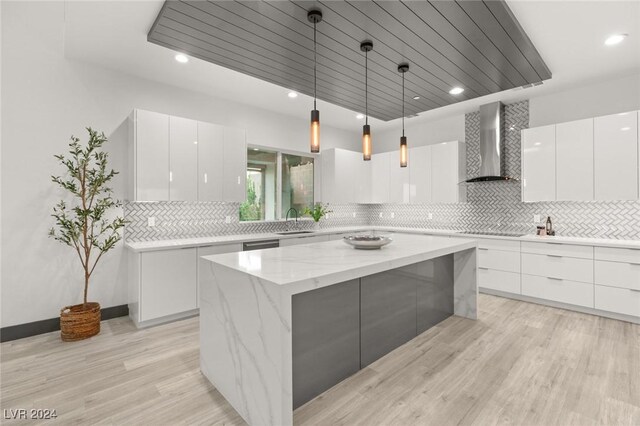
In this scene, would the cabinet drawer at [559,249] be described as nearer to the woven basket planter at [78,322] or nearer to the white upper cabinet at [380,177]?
the white upper cabinet at [380,177]

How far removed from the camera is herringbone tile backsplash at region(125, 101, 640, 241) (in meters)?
3.71

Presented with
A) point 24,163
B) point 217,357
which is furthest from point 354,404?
point 24,163

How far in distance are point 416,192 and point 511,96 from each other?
79.3 inches

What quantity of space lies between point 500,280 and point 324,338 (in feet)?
10.7

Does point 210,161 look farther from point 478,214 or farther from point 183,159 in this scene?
point 478,214

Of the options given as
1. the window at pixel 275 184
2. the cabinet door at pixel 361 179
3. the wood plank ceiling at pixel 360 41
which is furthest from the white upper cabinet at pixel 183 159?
the cabinet door at pixel 361 179

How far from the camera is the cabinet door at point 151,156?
3.31 meters

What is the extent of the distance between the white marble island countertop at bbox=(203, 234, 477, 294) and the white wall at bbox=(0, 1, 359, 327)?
216 cm

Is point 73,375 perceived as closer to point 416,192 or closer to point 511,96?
point 416,192

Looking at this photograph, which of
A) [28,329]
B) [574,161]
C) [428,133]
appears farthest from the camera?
[428,133]

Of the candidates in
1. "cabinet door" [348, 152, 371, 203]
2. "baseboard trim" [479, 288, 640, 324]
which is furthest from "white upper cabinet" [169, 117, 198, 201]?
"baseboard trim" [479, 288, 640, 324]

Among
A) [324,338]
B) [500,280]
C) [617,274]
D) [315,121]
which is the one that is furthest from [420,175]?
[324,338]

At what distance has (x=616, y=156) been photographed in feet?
11.4

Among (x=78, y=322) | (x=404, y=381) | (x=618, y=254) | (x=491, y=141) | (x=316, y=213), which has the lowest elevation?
(x=404, y=381)
